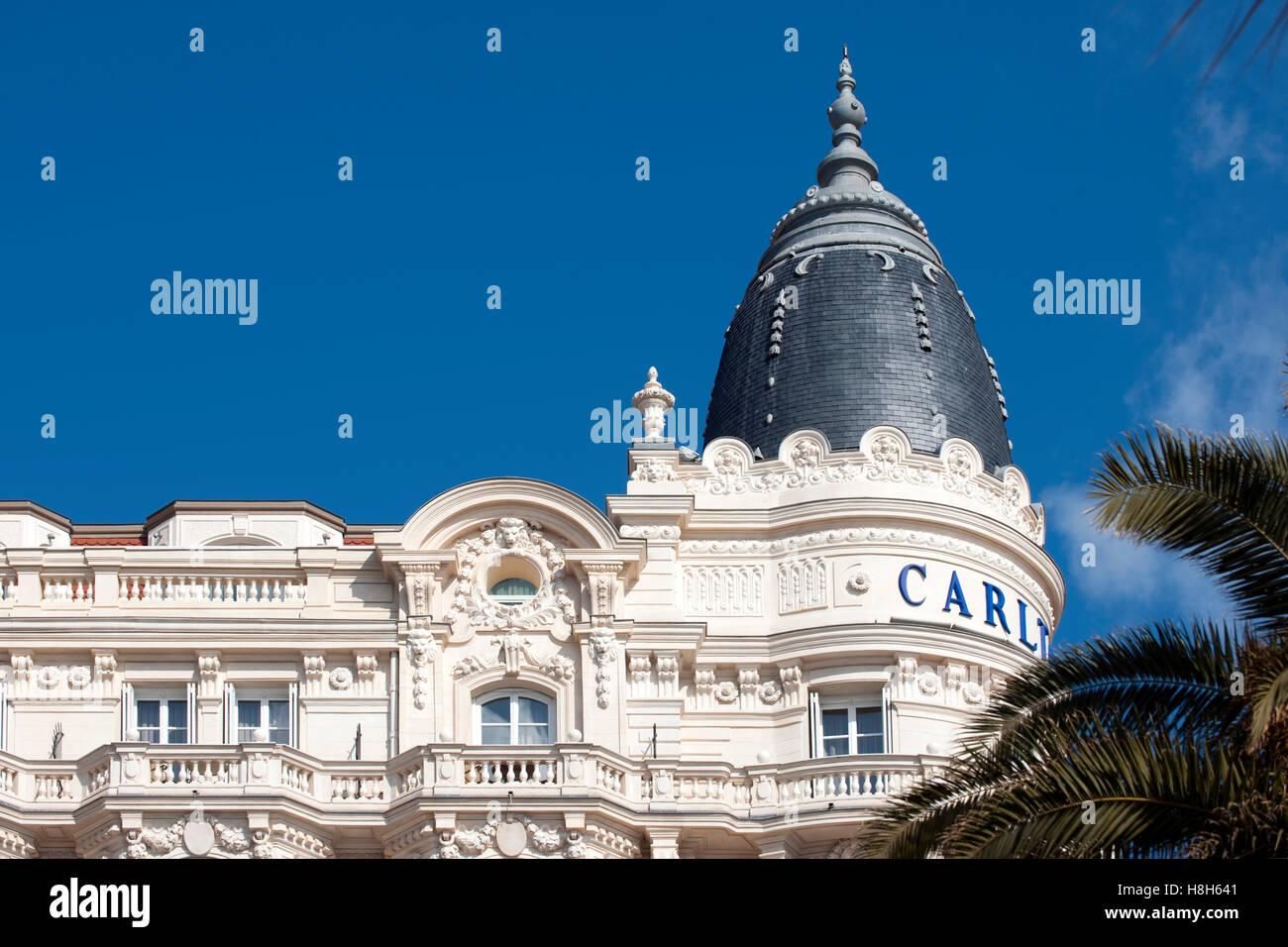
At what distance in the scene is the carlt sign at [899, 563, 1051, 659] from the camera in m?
42.0

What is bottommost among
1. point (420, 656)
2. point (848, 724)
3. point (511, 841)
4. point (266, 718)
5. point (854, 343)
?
point (511, 841)

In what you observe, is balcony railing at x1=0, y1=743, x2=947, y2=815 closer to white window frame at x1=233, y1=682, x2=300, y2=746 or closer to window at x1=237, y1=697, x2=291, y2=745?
white window frame at x1=233, y1=682, x2=300, y2=746

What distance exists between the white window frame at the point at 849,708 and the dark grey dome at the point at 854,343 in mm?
4858

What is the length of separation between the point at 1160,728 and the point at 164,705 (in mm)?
23569

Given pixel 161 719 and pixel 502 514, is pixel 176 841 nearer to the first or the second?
pixel 161 719

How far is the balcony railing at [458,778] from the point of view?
124 feet

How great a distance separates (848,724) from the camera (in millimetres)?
41438

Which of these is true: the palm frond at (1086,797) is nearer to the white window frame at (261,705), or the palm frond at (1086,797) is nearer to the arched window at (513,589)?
the arched window at (513,589)

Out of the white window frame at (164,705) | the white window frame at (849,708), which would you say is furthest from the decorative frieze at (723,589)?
the white window frame at (164,705)

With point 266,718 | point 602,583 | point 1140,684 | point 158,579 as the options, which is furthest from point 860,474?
point 1140,684

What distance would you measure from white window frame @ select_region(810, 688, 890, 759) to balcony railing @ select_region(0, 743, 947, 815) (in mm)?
2009

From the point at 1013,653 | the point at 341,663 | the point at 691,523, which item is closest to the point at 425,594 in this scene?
the point at 341,663

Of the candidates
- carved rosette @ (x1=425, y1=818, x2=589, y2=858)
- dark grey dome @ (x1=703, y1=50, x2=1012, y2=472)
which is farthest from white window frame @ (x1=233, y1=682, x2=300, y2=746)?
dark grey dome @ (x1=703, y1=50, x2=1012, y2=472)

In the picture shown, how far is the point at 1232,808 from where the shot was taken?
801 inches
